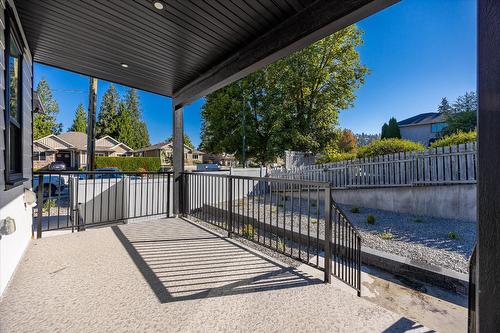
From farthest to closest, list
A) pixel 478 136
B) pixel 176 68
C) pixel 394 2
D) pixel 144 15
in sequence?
pixel 176 68 → pixel 144 15 → pixel 394 2 → pixel 478 136

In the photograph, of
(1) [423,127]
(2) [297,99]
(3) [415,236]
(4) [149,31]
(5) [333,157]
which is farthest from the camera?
(1) [423,127]

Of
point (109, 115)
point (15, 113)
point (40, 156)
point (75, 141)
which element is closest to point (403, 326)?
point (15, 113)

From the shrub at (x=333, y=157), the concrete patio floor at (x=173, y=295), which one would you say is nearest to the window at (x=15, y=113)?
the concrete patio floor at (x=173, y=295)

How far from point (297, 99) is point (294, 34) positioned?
40.4 ft

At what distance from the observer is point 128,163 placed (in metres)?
21.8

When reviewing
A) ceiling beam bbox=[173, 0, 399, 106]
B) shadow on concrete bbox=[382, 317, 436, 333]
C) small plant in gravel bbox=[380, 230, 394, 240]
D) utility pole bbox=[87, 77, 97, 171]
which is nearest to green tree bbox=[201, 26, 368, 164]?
utility pole bbox=[87, 77, 97, 171]

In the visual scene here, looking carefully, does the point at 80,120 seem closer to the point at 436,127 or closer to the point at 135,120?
the point at 135,120

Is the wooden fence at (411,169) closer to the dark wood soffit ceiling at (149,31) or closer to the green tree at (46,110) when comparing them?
the dark wood soffit ceiling at (149,31)

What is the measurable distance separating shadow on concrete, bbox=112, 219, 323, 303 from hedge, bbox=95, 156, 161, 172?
19418mm

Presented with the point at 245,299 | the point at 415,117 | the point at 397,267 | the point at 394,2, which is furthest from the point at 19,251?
the point at 415,117

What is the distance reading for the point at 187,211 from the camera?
182 inches

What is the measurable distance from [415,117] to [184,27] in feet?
90.3

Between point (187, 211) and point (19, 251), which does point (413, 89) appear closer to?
point (187, 211)

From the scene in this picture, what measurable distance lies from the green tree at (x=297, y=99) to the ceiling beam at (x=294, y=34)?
9965mm
